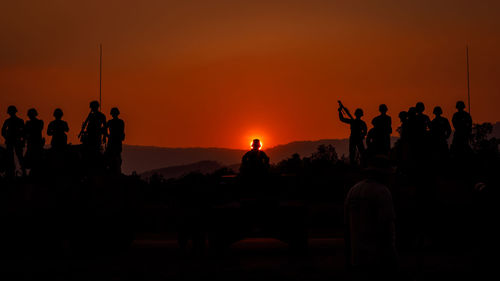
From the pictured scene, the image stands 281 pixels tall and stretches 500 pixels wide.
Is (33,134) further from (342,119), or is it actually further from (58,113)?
(342,119)

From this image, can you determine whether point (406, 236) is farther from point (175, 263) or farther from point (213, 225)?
point (175, 263)

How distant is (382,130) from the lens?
2442 centimetres

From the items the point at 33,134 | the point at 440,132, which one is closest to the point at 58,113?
the point at 33,134

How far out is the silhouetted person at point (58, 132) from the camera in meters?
22.4

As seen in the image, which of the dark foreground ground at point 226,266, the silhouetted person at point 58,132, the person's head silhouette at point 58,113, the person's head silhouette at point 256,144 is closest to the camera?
the dark foreground ground at point 226,266

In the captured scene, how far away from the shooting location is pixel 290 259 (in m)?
18.1

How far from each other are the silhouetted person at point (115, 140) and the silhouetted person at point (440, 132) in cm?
840

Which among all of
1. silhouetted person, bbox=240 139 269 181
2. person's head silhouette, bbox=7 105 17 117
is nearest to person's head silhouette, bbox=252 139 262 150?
silhouetted person, bbox=240 139 269 181

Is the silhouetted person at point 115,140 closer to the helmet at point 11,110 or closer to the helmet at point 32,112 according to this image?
the helmet at point 32,112

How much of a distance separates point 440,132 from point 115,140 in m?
8.83

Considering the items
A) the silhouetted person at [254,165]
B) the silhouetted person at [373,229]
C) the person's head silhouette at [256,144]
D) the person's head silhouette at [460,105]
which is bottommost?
the silhouetted person at [373,229]

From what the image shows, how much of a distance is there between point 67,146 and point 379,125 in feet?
27.9

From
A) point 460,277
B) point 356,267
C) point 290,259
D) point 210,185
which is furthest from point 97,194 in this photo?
point 356,267

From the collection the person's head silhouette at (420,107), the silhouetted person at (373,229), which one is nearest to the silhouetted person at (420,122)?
the person's head silhouette at (420,107)
